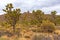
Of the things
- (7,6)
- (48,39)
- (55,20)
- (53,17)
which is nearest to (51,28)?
(7,6)

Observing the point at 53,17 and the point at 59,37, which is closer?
the point at 59,37

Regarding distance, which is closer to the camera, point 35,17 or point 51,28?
point 51,28

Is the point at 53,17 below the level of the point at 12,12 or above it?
below

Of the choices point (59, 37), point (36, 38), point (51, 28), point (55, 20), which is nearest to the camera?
point (36, 38)

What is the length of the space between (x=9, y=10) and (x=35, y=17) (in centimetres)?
1363

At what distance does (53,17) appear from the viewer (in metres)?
58.1

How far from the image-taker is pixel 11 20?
34.1m

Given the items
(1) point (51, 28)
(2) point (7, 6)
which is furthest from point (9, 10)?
(1) point (51, 28)

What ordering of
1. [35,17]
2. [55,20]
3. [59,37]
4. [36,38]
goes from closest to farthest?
[36,38]
[59,37]
[35,17]
[55,20]

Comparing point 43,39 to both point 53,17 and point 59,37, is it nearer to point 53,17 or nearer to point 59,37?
point 59,37

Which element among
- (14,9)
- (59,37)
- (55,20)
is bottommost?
(55,20)

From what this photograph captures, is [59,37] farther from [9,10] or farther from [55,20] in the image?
[55,20]

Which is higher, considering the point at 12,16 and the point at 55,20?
the point at 12,16

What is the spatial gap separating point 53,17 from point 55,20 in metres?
3.63
